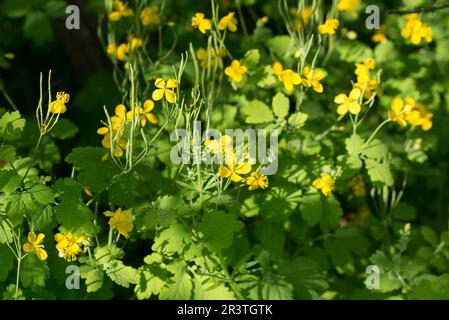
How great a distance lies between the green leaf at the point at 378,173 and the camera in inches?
97.1

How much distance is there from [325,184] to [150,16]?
1.05 m

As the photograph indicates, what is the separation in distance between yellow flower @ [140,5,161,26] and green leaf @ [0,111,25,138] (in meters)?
0.81

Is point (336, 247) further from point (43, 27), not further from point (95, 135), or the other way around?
point (43, 27)

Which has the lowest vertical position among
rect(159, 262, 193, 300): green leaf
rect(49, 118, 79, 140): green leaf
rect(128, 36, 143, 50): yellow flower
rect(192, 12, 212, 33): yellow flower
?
rect(159, 262, 193, 300): green leaf

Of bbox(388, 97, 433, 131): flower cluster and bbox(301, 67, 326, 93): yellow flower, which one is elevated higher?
bbox(301, 67, 326, 93): yellow flower

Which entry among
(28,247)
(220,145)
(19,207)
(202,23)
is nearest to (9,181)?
(19,207)

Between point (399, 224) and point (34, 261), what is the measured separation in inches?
59.6

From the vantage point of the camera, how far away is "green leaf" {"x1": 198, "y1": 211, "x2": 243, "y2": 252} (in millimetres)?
2170

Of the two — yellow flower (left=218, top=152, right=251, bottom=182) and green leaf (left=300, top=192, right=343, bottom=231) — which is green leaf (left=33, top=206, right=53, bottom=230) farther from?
green leaf (left=300, top=192, right=343, bottom=231)

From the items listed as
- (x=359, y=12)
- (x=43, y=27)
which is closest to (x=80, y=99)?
(x=43, y=27)

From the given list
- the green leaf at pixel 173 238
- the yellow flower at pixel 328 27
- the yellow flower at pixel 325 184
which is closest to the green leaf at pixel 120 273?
the green leaf at pixel 173 238

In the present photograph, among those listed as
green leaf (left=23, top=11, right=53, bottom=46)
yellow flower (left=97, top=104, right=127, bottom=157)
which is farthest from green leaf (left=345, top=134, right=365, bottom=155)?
green leaf (left=23, top=11, right=53, bottom=46)

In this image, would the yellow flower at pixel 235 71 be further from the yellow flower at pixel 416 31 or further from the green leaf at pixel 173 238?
the yellow flower at pixel 416 31

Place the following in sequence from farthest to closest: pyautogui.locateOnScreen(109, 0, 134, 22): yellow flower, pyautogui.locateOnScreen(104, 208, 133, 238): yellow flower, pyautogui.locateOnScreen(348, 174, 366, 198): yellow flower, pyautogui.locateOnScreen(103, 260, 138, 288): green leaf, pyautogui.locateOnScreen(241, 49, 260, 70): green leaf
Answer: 1. pyautogui.locateOnScreen(348, 174, 366, 198): yellow flower
2. pyautogui.locateOnScreen(109, 0, 134, 22): yellow flower
3. pyautogui.locateOnScreen(241, 49, 260, 70): green leaf
4. pyautogui.locateOnScreen(103, 260, 138, 288): green leaf
5. pyautogui.locateOnScreen(104, 208, 133, 238): yellow flower
